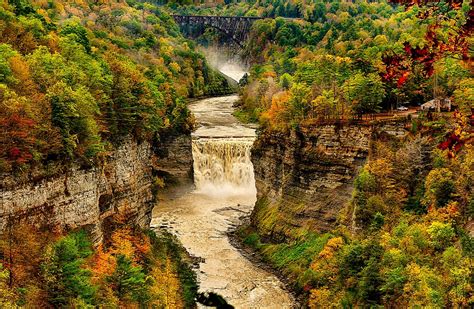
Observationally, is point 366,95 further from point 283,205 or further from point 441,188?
point 441,188

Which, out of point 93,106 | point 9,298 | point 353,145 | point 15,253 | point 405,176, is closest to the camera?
point 9,298

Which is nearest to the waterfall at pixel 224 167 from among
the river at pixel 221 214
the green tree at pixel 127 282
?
the river at pixel 221 214

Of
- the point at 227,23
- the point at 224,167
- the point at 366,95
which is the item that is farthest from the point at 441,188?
the point at 227,23

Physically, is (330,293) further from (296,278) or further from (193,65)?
(193,65)

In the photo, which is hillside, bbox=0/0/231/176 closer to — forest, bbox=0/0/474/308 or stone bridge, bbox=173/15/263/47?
forest, bbox=0/0/474/308

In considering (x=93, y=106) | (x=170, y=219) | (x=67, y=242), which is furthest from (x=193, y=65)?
(x=67, y=242)

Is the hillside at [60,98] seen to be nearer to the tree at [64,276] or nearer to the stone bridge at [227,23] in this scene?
the tree at [64,276]
